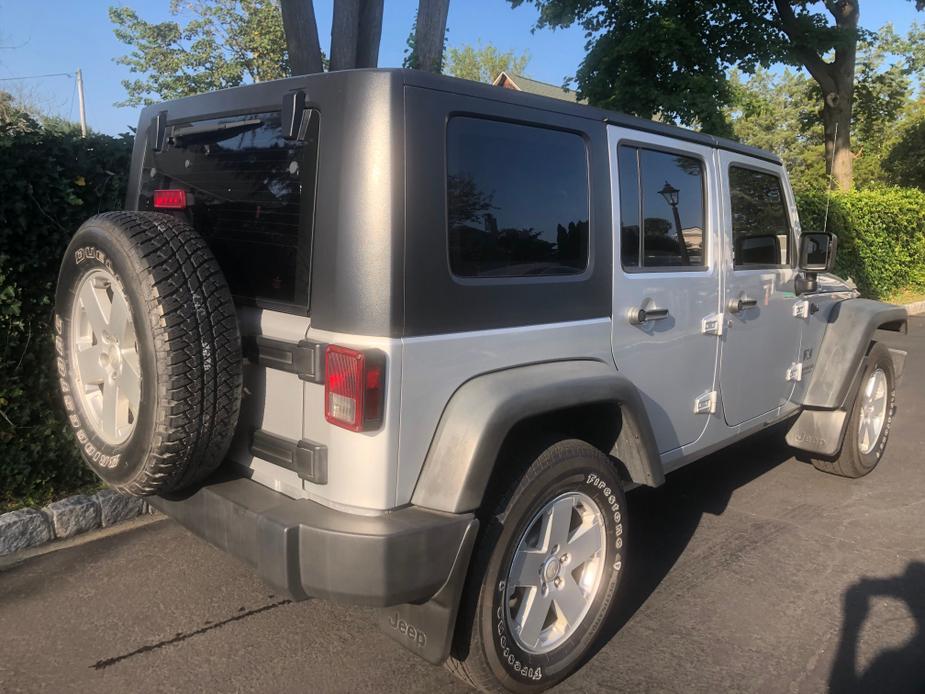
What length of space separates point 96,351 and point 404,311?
3.92ft

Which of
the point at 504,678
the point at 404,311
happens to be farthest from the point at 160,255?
the point at 504,678

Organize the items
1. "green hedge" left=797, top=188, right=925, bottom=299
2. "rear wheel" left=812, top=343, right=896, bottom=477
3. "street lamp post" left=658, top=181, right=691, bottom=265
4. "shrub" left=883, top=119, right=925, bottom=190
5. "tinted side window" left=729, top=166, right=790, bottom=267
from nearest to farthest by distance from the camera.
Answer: "street lamp post" left=658, top=181, right=691, bottom=265, "tinted side window" left=729, top=166, right=790, bottom=267, "rear wheel" left=812, top=343, right=896, bottom=477, "green hedge" left=797, top=188, right=925, bottom=299, "shrub" left=883, top=119, right=925, bottom=190

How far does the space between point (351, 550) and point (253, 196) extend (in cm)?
125

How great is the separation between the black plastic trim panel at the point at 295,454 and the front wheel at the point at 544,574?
563mm

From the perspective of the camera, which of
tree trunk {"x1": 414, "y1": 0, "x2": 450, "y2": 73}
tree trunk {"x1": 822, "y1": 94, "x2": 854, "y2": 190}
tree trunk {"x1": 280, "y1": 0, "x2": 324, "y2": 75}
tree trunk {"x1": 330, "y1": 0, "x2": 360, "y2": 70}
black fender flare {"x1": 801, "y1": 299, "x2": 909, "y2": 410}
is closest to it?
black fender flare {"x1": 801, "y1": 299, "x2": 909, "y2": 410}

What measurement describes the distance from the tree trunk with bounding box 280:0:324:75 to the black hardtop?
3356 millimetres

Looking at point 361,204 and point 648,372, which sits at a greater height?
point 361,204

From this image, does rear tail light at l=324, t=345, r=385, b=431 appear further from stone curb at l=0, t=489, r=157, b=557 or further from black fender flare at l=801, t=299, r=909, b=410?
black fender flare at l=801, t=299, r=909, b=410

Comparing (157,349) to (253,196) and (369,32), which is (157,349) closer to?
(253,196)

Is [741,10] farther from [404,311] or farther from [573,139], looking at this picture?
[404,311]

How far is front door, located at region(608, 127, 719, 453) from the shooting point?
9.52 ft

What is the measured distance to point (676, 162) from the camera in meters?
3.24

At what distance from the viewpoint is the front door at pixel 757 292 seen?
3553 mm

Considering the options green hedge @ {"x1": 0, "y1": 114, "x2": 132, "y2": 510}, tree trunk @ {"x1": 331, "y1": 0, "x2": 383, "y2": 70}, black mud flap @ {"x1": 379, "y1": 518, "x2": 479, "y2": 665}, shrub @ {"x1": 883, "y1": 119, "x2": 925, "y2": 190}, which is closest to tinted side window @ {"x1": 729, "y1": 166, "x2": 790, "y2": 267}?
black mud flap @ {"x1": 379, "y1": 518, "x2": 479, "y2": 665}
